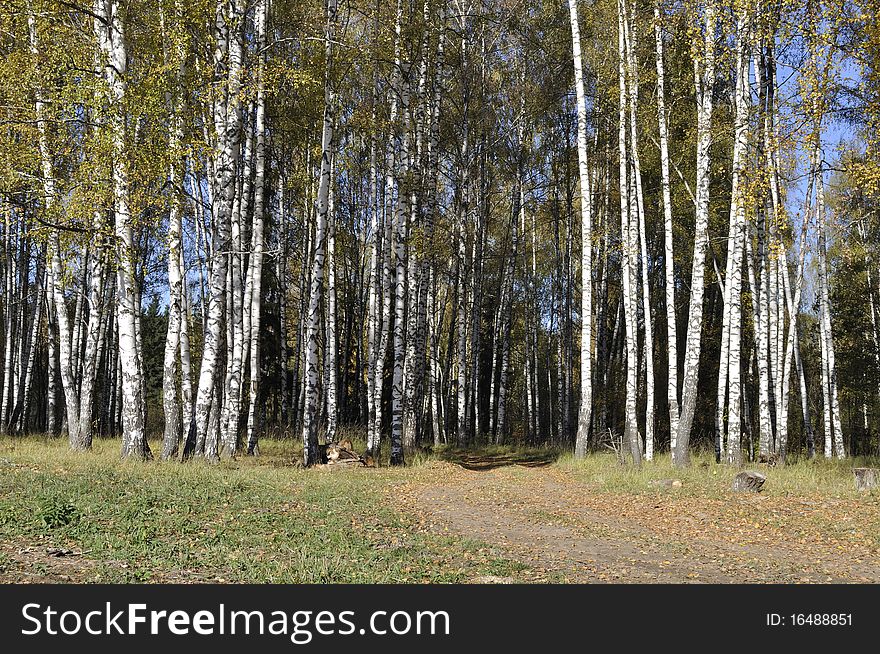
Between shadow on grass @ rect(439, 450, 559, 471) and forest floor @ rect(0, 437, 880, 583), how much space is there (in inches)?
185

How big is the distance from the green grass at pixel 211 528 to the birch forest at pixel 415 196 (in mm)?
2748

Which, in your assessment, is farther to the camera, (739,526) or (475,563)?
(739,526)

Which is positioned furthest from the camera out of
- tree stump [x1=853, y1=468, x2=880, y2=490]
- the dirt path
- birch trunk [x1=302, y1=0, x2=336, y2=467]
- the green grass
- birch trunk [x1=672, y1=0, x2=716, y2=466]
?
birch trunk [x1=672, y1=0, x2=716, y2=466]

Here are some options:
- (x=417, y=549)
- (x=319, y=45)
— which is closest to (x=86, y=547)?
(x=417, y=549)

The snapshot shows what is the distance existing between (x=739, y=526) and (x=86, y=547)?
8.09 m

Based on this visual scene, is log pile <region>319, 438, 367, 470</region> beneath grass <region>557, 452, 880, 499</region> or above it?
above

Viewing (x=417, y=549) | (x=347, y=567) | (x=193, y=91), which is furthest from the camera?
(x=193, y=91)

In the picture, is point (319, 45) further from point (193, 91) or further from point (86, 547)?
point (86, 547)

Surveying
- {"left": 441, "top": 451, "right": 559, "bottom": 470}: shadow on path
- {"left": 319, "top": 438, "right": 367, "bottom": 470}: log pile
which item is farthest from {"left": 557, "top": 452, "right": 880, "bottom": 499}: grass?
{"left": 319, "top": 438, "right": 367, "bottom": 470}: log pile

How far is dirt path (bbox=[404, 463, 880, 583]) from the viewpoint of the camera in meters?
7.29

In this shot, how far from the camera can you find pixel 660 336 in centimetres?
3116

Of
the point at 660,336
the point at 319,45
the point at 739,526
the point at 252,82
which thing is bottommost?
the point at 739,526

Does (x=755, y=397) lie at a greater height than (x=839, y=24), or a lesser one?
lesser

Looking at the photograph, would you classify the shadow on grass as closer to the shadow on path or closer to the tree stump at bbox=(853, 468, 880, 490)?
the shadow on path
